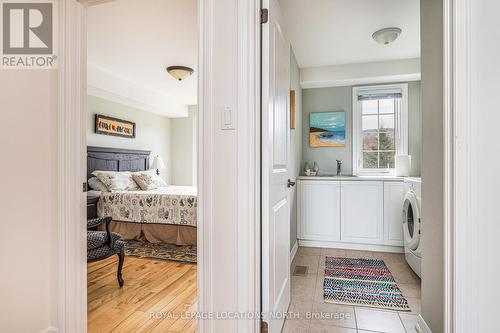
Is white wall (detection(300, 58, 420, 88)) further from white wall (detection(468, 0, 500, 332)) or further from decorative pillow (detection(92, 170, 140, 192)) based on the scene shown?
decorative pillow (detection(92, 170, 140, 192))

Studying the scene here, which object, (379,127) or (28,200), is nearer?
(28,200)

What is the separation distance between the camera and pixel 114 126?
14.7ft

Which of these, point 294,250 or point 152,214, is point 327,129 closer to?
point 294,250

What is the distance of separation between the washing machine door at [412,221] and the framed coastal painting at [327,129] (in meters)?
1.42

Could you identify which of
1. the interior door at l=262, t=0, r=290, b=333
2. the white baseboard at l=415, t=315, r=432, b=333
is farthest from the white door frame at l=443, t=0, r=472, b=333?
the interior door at l=262, t=0, r=290, b=333

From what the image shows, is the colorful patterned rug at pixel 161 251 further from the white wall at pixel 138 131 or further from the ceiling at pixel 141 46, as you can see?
the ceiling at pixel 141 46

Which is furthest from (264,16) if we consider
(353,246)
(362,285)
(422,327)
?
(353,246)

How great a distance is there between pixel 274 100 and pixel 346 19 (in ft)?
5.56

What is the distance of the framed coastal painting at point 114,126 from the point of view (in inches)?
164

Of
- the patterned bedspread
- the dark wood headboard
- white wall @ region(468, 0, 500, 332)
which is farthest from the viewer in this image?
the dark wood headboard

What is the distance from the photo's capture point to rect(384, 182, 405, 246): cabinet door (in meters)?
3.30

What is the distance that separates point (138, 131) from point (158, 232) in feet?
7.73

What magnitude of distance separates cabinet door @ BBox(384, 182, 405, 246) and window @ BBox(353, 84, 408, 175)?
0.62m

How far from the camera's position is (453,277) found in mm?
1051
